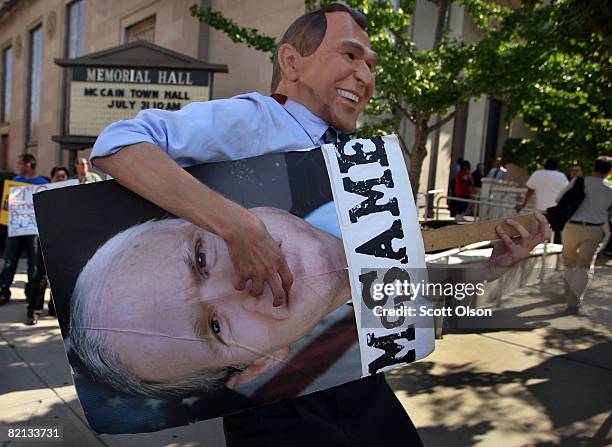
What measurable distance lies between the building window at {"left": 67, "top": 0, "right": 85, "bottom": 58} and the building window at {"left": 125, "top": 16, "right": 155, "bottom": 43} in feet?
12.5

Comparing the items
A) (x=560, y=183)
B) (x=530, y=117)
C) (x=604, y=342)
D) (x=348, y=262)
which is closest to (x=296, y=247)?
(x=348, y=262)

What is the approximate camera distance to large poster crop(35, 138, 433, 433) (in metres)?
1.23

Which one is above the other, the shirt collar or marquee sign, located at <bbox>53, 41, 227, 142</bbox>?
marquee sign, located at <bbox>53, 41, 227, 142</bbox>

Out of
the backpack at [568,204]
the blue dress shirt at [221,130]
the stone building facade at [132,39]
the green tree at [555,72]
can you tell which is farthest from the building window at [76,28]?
the blue dress shirt at [221,130]

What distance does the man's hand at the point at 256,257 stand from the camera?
1.14 meters

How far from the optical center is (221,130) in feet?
4.18

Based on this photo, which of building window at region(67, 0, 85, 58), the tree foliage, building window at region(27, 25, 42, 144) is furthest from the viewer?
building window at region(27, 25, 42, 144)

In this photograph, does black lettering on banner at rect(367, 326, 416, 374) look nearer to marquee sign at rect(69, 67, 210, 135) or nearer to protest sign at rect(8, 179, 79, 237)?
protest sign at rect(8, 179, 79, 237)

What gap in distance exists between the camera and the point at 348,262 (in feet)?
4.28

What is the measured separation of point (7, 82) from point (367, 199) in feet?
92.0

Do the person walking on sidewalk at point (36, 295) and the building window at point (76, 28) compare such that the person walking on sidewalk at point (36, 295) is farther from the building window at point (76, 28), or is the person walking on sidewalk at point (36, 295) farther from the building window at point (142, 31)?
the building window at point (76, 28)

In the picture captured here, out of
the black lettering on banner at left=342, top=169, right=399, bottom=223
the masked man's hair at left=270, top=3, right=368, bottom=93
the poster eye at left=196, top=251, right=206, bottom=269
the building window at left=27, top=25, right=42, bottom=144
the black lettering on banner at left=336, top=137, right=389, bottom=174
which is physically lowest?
the poster eye at left=196, top=251, right=206, bottom=269

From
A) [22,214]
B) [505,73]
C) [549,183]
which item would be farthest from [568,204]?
[22,214]

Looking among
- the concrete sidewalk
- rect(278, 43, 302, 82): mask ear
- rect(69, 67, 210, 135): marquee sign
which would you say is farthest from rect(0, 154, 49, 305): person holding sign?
rect(278, 43, 302, 82): mask ear
